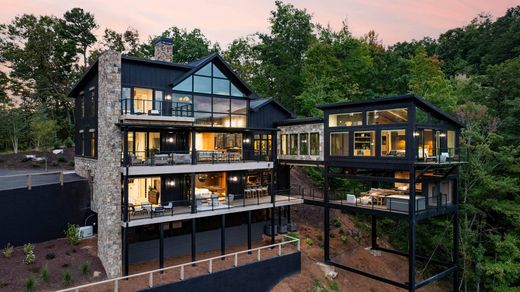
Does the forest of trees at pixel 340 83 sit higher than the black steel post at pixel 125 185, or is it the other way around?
the forest of trees at pixel 340 83

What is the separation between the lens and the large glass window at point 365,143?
59.6 feet

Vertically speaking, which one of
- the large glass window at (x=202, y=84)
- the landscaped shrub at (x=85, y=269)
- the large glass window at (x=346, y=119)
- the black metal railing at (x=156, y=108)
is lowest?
the landscaped shrub at (x=85, y=269)

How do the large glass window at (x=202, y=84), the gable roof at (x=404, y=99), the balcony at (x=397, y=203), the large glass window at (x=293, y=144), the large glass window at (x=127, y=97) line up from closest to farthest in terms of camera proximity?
the gable roof at (x=404, y=99) < the large glass window at (x=127, y=97) < the balcony at (x=397, y=203) < the large glass window at (x=202, y=84) < the large glass window at (x=293, y=144)

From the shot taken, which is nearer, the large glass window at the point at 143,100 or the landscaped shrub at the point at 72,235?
the landscaped shrub at the point at 72,235

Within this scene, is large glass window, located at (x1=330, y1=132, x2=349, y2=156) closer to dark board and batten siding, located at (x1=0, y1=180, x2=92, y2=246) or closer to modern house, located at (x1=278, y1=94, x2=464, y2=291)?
modern house, located at (x1=278, y1=94, x2=464, y2=291)

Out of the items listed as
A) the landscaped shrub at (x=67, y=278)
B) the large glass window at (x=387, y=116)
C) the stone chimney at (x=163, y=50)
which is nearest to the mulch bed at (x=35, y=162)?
the stone chimney at (x=163, y=50)

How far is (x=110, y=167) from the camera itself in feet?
52.9

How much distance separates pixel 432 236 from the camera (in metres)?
23.9

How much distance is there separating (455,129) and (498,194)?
5.82 m

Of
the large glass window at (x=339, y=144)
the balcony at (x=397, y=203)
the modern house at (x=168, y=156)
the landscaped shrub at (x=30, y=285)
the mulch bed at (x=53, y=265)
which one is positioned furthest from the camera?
the large glass window at (x=339, y=144)

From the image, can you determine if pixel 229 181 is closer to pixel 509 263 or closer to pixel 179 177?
pixel 179 177

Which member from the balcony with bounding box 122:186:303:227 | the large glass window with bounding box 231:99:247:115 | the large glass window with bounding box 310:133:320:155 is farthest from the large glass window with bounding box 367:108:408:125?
the large glass window with bounding box 231:99:247:115

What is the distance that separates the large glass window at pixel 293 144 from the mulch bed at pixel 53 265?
44.9ft

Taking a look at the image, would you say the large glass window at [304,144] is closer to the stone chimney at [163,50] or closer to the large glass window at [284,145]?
the large glass window at [284,145]
